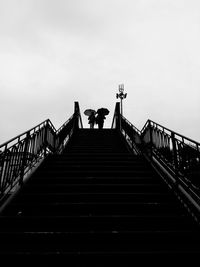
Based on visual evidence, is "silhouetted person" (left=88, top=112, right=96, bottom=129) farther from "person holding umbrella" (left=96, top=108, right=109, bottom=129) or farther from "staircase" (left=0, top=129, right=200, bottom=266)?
"staircase" (left=0, top=129, right=200, bottom=266)

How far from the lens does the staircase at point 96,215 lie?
263 cm

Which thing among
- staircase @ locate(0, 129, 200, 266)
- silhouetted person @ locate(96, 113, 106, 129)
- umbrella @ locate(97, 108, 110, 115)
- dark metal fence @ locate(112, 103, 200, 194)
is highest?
umbrella @ locate(97, 108, 110, 115)

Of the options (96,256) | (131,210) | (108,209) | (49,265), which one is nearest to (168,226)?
(131,210)

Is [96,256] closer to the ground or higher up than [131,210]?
closer to the ground

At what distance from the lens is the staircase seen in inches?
103

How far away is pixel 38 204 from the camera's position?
3.47 metres

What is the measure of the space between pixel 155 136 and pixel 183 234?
3.85 meters

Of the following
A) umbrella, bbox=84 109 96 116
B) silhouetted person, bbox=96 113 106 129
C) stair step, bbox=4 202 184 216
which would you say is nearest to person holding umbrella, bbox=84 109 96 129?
umbrella, bbox=84 109 96 116

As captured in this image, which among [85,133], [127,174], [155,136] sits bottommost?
[127,174]

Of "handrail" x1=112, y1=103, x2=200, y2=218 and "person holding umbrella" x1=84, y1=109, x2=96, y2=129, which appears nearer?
"handrail" x1=112, y1=103, x2=200, y2=218

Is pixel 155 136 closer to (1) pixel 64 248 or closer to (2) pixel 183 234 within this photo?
(2) pixel 183 234

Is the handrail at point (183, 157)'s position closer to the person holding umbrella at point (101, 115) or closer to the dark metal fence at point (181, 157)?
the dark metal fence at point (181, 157)

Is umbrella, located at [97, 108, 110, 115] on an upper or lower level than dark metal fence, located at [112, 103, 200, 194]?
upper

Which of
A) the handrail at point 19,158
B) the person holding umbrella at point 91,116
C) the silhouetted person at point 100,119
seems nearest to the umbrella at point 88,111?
the person holding umbrella at point 91,116
